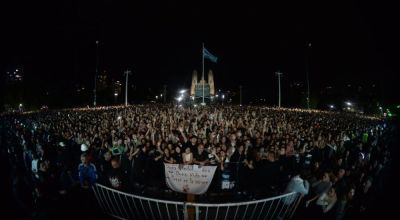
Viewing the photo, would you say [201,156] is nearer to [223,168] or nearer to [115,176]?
[223,168]

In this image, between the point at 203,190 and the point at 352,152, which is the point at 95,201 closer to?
the point at 203,190

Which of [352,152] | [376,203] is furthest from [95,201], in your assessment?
[352,152]

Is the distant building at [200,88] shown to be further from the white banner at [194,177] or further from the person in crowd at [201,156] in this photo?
the white banner at [194,177]

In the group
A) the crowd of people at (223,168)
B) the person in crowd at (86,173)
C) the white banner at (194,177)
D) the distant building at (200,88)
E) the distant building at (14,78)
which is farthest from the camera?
the distant building at (200,88)

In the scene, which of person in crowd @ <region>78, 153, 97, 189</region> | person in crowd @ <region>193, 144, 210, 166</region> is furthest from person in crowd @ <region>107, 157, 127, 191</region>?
person in crowd @ <region>193, 144, 210, 166</region>

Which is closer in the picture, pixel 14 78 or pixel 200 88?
pixel 14 78

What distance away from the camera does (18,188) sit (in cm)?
570

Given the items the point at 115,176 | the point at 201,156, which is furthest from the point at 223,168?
the point at 115,176

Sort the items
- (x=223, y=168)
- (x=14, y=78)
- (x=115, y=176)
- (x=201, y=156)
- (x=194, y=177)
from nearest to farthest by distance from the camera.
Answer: (x=194, y=177) → (x=115, y=176) → (x=223, y=168) → (x=201, y=156) → (x=14, y=78)

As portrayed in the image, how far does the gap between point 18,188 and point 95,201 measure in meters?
1.67

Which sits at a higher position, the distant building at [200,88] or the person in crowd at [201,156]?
the distant building at [200,88]

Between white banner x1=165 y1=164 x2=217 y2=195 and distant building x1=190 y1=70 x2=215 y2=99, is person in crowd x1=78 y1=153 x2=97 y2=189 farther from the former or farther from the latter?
distant building x1=190 y1=70 x2=215 y2=99

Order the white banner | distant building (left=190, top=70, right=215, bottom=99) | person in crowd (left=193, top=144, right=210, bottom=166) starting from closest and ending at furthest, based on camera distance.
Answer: the white banner, person in crowd (left=193, top=144, right=210, bottom=166), distant building (left=190, top=70, right=215, bottom=99)

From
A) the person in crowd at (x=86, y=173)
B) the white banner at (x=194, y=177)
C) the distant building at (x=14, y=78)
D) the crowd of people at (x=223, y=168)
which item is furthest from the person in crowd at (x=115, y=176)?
the distant building at (x=14, y=78)
